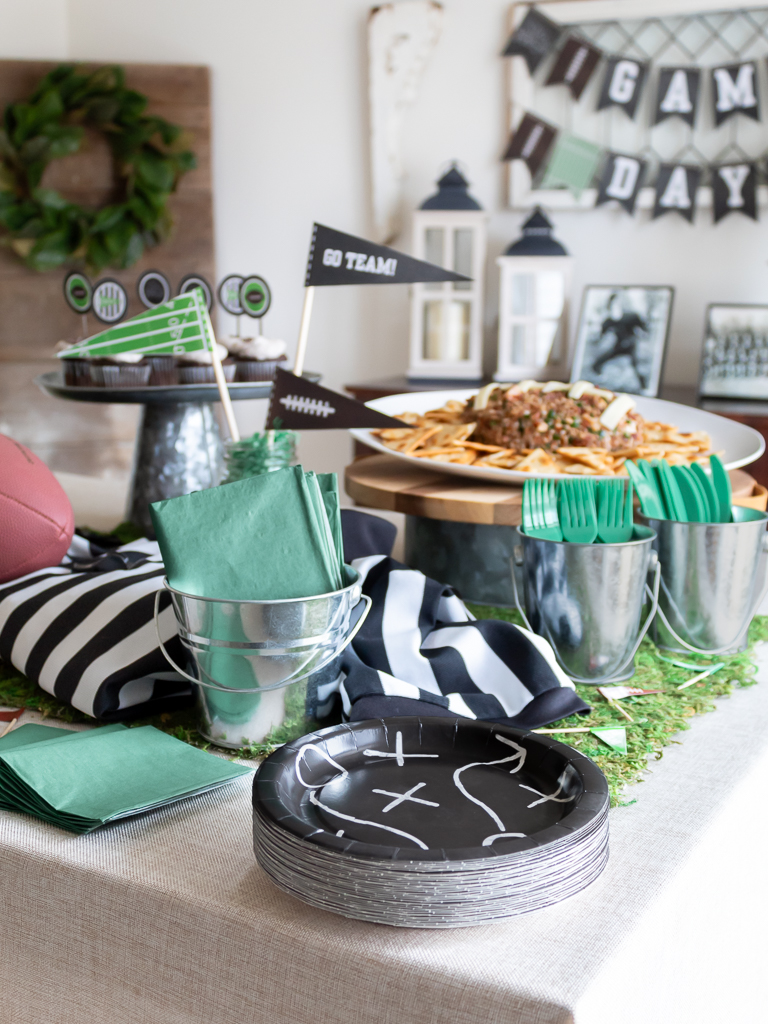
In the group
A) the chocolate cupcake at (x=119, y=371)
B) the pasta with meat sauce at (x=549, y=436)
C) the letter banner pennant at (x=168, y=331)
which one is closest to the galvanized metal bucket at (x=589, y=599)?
the pasta with meat sauce at (x=549, y=436)

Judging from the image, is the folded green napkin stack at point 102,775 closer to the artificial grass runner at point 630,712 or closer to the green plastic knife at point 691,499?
the artificial grass runner at point 630,712

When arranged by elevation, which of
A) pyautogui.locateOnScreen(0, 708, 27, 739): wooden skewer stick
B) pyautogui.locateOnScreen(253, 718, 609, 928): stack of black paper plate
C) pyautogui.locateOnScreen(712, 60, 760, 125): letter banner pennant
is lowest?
pyautogui.locateOnScreen(0, 708, 27, 739): wooden skewer stick

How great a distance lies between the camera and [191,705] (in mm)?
831

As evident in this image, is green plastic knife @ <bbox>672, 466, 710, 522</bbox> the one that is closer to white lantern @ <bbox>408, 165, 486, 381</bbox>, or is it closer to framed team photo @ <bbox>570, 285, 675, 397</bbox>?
framed team photo @ <bbox>570, 285, 675, 397</bbox>

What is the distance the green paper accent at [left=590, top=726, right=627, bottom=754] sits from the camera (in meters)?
0.74

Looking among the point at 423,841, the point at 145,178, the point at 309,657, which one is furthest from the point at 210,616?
the point at 145,178

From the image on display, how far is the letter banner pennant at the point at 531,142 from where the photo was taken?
312 cm

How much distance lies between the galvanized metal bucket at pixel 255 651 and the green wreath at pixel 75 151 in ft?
10.3

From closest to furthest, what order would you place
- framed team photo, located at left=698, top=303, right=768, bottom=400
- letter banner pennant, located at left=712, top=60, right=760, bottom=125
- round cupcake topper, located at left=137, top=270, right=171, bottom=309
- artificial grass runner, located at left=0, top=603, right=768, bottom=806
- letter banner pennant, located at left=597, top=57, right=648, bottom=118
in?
artificial grass runner, located at left=0, top=603, right=768, bottom=806
round cupcake topper, located at left=137, top=270, right=171, bottom=309
framed team photo, located at left=698, top=303, right=768, bottom=400
letter banner pennant, located at left=712, top=60, right=760, bottom=125
letter banner pennant, located at left=597, top=57, right=648, bottom=118

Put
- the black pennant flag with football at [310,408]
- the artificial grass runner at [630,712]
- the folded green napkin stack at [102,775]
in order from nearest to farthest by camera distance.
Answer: the folded green napkin stack at [102,775] < the artificial grass runner at [630,712] < the black pennant flag with football at [310,408]

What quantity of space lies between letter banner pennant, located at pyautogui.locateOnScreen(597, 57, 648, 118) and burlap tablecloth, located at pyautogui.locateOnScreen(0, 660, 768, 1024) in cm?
273

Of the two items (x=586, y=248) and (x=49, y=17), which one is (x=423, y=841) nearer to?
(x=586, y=248)

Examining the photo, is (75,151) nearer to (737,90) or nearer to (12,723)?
(737,90)

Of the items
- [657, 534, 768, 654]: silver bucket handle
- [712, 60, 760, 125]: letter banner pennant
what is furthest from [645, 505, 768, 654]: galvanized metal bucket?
[712, 60, 760, 125]: letter banner pennant
